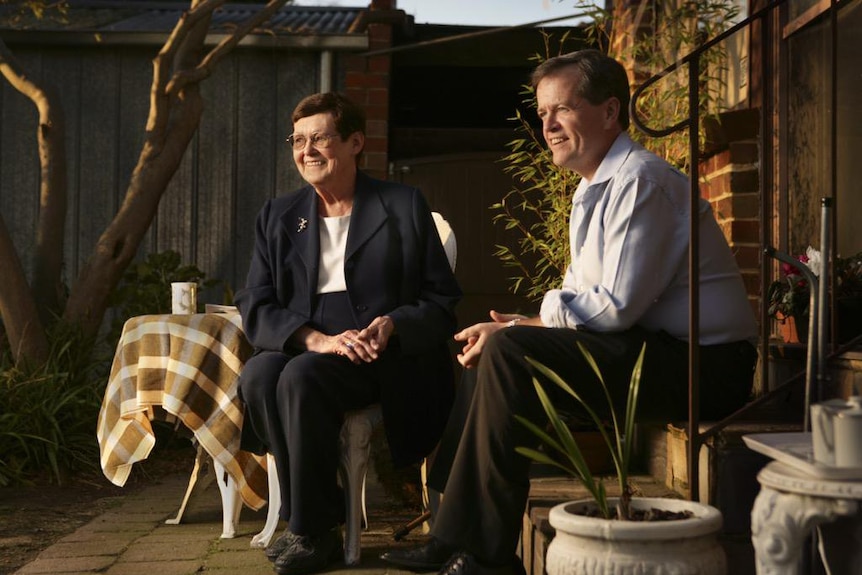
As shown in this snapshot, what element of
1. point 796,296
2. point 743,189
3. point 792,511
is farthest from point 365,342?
point 743,189

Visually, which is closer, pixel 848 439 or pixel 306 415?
pixel 848 439

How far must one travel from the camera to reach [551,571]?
215 centimetres

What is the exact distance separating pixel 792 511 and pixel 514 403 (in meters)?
0.80

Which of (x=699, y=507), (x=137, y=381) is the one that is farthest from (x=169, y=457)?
(x=699, y=507)

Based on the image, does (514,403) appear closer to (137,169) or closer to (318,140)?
(318,140)

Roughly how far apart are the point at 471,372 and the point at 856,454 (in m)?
1.40

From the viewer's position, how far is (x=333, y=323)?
352 cm

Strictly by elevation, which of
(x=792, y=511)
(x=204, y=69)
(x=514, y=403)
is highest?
(x=204, y=69)

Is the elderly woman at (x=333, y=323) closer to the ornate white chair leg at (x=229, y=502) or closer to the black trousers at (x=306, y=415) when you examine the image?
the black trousers at (x=306, y=415)

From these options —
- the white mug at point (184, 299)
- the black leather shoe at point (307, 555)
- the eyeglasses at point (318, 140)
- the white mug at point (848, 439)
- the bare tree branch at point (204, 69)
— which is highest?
the bare tree branch at point (204, 69)

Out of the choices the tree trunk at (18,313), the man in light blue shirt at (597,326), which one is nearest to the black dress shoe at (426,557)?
the man in light blue shirt at (597,326)

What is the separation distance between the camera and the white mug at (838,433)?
1793mm

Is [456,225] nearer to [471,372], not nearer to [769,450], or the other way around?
[471,372]

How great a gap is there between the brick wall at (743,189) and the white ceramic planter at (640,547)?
7.75 feet
